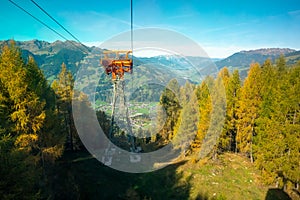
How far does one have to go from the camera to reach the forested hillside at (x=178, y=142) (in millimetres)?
11125

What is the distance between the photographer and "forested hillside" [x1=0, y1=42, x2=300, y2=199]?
1112cm

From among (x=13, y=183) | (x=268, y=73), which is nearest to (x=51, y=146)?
(x=13, y=183)

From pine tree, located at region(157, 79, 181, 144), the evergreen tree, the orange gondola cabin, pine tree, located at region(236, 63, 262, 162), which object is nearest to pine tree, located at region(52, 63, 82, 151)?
the orange gondola cabin

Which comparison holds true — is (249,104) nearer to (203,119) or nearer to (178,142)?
(203,119)

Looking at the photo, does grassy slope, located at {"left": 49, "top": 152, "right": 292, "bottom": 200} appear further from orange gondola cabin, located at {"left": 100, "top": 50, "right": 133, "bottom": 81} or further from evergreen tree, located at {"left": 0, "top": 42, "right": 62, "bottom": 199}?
orange gondola cabin, located at {"left": 100, "top": 50, "right": 133, "bottom": 81}

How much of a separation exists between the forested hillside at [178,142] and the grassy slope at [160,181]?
73 millimetres

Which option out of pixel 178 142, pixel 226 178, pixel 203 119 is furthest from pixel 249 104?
pixel 178 142

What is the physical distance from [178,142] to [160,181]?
587 centimetres

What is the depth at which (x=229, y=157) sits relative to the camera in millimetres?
22469

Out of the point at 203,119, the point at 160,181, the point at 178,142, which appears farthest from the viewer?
the point at 178,142

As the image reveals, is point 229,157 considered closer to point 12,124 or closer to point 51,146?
point 51,146

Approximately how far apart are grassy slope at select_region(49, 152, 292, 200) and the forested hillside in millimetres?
73

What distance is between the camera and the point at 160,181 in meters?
17.6

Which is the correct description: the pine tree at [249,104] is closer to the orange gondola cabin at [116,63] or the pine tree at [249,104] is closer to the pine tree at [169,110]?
the pine tree at [169,110]
